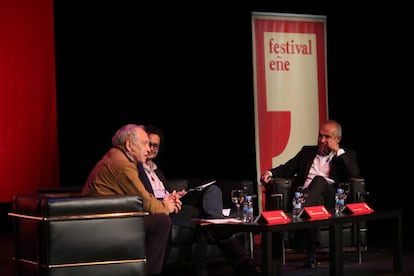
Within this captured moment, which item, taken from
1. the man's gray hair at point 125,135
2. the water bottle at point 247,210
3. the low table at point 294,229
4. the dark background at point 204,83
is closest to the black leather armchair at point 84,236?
the man's gray hair at point 125,135

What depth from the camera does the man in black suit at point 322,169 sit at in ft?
20.5

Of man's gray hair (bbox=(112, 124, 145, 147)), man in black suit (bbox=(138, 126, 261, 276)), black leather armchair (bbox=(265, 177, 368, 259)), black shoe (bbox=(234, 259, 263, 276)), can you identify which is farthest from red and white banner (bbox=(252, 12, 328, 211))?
man's gray hair (bbox=(112, 124, 145, 147))

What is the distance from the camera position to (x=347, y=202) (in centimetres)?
641

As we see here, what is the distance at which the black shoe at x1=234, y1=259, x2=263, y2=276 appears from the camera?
552 centimetres

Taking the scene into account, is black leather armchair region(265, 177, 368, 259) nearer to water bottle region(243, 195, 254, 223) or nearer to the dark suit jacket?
the dark suit jacket

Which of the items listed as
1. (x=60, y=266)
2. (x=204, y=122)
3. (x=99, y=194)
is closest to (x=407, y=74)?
(x=204, y=122)

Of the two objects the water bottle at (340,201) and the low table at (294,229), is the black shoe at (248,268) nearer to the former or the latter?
the low table at (294,229)

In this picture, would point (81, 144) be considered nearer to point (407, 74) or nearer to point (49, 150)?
point (49, 150)

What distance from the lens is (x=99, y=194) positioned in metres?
4.98

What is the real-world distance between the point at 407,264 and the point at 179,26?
3.21 meters

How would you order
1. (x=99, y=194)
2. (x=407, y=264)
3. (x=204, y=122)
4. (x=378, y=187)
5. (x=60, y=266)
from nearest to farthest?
(x=60, y=266) < (x=99, y=194) < (x=407, y=264) < (x=204, y=122) < (x=378, y=187)

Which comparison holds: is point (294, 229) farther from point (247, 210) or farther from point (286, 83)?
point (286, 83)

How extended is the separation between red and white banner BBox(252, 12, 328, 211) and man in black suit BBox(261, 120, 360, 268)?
2.32 feet

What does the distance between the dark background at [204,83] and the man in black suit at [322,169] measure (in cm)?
157
